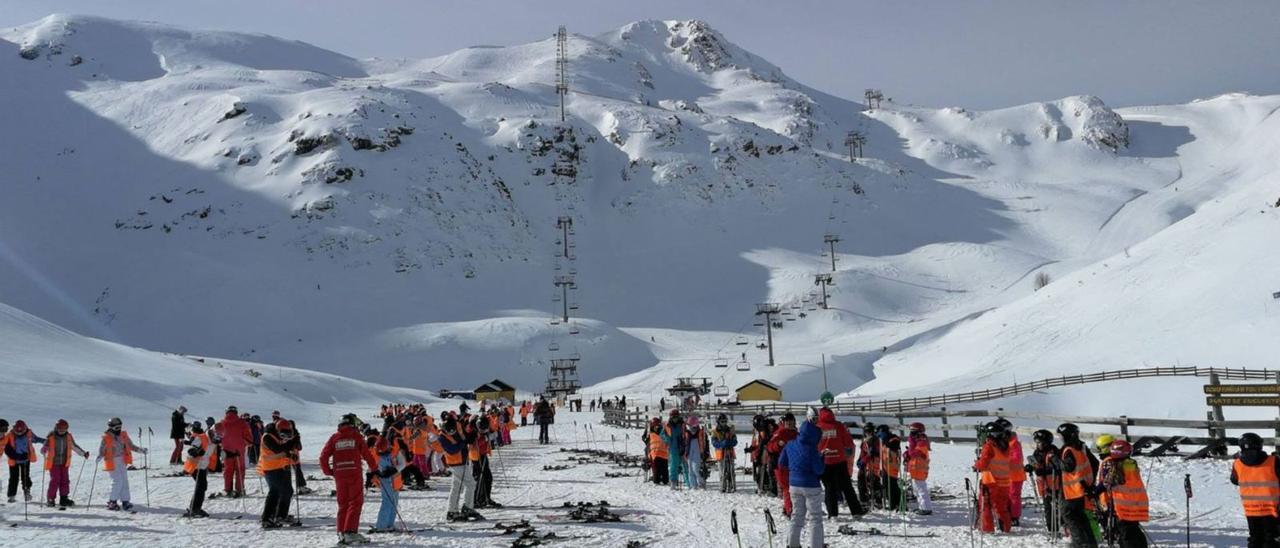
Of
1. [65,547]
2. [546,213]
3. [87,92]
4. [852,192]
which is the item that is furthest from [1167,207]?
[87,92]

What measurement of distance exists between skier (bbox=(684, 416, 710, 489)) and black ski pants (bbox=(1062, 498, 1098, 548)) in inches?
391

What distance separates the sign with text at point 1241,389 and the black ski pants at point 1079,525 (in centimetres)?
1448

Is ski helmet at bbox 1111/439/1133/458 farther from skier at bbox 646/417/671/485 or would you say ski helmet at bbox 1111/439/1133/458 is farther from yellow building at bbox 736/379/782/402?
yellow building at bbox 736/379/782/402

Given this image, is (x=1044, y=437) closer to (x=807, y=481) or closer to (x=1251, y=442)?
(x=1251, y=442)

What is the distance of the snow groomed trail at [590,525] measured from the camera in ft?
44.8

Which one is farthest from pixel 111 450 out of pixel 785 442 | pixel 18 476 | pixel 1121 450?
pixel 1121 450

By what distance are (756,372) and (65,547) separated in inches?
2693

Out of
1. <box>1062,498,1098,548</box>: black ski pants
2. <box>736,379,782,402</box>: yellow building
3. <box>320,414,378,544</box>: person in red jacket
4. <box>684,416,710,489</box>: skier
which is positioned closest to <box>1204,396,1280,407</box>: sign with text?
<box>684,416,710,489</box>: skier

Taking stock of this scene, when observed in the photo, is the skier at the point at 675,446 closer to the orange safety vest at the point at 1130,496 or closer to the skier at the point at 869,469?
the skier at the point at 869,469

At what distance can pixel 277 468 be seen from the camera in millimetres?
15102

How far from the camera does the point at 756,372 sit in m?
79.7

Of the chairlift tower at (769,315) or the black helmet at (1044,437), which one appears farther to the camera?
the chairlift tower at (769,315)

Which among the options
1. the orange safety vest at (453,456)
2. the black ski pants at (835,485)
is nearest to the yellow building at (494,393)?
the orange safety vest at (453,456)

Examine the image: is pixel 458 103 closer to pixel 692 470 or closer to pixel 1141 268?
pixel 1141 268
